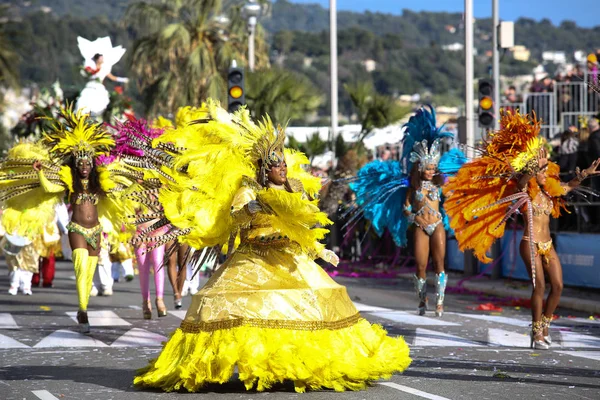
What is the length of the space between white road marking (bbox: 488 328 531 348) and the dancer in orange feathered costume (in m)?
0.49

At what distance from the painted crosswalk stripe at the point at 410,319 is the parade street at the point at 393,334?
1 centimetres

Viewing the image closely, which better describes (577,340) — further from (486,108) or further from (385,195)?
(486,108)

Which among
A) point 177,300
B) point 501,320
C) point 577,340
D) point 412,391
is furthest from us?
point 177,300

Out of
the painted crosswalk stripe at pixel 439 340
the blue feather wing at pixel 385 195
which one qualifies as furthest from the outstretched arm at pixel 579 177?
the blue feather wing at pixel 385 195

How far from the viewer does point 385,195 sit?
14.9 meters

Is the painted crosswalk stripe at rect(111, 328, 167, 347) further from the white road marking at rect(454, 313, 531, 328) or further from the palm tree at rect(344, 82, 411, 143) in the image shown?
the palm tree at rect(344, 82, 411, 143)

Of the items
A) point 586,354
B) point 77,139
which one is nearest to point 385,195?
point 77,139

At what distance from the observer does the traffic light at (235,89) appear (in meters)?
19.6

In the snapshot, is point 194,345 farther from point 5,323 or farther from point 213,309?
point 5,323

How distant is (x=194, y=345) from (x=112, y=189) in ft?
16.5

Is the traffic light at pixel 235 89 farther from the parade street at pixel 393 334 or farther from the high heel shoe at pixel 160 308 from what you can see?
the high heel shoe at pixel 160 308

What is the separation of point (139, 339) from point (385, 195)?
4279 mm

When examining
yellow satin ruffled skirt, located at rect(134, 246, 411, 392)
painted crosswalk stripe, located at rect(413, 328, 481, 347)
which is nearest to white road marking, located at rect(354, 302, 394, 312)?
painted crosswalk stripe, located at rect(413, 328, 481, 347)

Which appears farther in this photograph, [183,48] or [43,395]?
[183,48]
